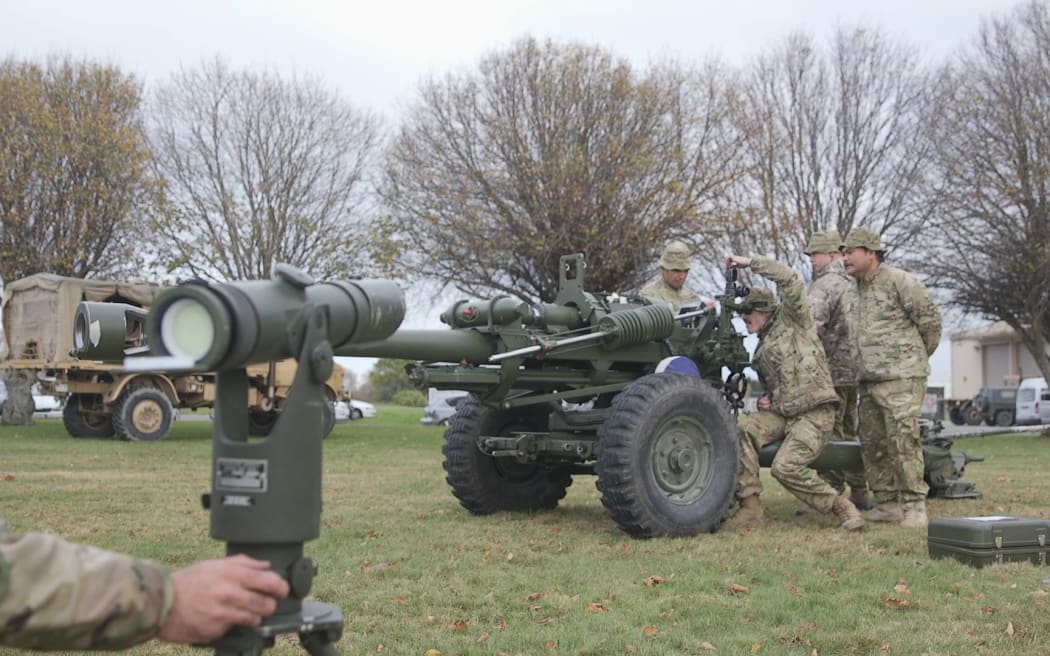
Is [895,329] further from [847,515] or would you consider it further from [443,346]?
[443,346]

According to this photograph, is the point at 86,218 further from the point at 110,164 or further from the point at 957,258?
the point at 957,258

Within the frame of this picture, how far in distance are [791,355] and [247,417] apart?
6705 millimetres

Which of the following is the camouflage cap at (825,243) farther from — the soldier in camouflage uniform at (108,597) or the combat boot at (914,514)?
the soldier in camouflage uniform at (108,597)

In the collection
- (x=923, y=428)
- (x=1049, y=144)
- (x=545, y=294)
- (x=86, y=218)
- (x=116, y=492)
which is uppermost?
(x=1049, y=144)

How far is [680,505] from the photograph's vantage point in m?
7.61

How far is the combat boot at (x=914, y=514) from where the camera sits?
824 cm

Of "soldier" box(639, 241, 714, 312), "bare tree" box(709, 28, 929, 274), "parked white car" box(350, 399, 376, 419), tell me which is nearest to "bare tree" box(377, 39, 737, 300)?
"bare tree" box(709, 28, 929, 274)

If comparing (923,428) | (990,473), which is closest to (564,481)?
(923,428)

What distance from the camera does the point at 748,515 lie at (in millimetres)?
8320

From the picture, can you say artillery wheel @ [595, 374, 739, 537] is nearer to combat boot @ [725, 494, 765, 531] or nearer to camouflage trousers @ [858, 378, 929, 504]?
combat boot @ [725, 494, 765, 531]

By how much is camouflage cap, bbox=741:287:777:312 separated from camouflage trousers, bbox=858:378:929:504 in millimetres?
955

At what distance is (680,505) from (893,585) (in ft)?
6.58

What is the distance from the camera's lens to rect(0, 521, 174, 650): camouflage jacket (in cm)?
178

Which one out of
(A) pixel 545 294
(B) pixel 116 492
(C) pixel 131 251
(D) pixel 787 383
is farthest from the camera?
(C) pixel 131 251
